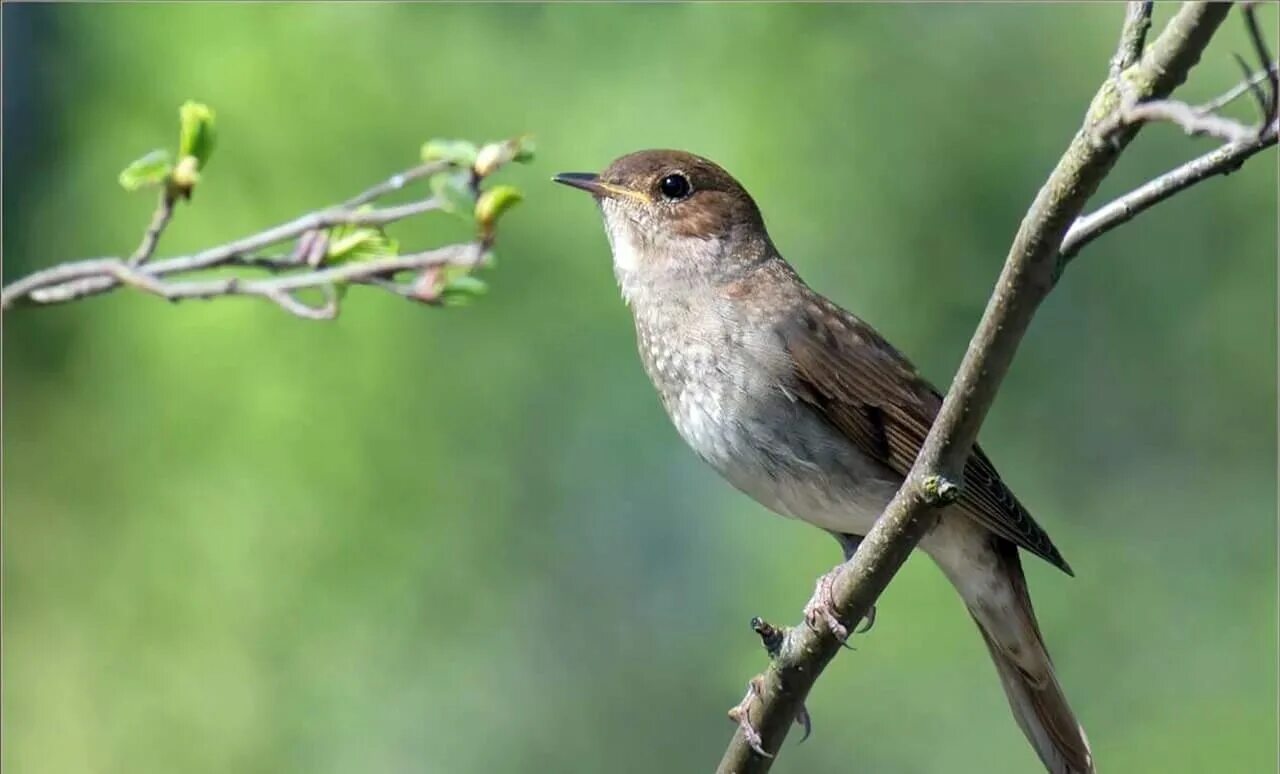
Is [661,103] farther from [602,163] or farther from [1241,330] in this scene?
[1241,330]

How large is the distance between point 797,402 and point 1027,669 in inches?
42.0

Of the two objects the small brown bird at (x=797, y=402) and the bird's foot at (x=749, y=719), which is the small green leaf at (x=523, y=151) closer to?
the bird's foot at (x=749, y=719)

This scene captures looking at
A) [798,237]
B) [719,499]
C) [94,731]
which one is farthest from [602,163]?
[94,731]

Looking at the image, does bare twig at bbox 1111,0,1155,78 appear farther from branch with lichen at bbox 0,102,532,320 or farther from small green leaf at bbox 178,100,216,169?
small green leaf at bbox 178,100,216,169

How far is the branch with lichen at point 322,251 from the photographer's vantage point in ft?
7.47

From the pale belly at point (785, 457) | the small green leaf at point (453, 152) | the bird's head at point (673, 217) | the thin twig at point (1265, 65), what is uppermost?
the bird's head at point (673, 217)

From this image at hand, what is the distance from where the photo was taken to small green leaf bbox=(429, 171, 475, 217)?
2.80m

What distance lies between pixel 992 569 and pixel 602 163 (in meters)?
3.94

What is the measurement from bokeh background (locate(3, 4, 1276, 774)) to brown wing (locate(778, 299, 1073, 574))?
10.9 ft

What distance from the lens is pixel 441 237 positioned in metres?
7.89

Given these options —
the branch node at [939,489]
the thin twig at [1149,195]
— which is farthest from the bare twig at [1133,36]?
the branch node at [939,489]

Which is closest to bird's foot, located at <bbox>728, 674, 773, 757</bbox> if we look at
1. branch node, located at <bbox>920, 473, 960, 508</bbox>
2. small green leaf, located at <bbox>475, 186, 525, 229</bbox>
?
branch node, located at <bbox>920, 473, 960, 508</bbox>

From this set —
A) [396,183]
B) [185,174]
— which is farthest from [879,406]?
[185,174]

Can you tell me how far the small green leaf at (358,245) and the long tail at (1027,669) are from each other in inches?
104
